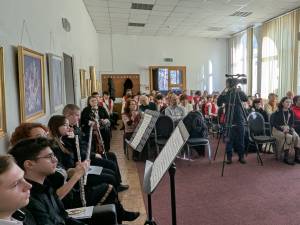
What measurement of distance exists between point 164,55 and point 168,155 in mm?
9741

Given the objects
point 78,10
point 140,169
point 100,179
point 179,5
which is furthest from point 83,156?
point 179,5

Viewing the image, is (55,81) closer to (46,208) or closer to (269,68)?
(46,208)

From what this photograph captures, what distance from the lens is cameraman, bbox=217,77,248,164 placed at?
15.1ft

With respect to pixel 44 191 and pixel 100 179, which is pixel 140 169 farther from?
pixel 44 191

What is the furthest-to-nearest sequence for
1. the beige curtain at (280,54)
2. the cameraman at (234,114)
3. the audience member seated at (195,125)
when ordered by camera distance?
the beige curtain at (280,54) < the audience member seated at (195,125) < the cameraman at (234,114)

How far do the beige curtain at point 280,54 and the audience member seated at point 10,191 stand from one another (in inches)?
323

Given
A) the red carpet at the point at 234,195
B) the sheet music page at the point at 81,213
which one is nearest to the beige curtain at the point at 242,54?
the red carpet at the point at 234,195

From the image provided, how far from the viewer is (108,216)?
1.89 meters

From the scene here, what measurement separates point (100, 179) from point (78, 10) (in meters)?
4.24

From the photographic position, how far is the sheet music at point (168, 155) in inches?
69.3

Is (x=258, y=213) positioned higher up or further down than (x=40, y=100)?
further down

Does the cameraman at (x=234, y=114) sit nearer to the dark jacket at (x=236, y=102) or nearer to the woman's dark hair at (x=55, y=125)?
the dark jacket at (x=236, y=102)

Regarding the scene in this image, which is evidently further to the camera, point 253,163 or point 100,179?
point 253,163

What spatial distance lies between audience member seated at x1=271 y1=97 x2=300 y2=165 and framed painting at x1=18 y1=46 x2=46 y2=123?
4.13 meters
